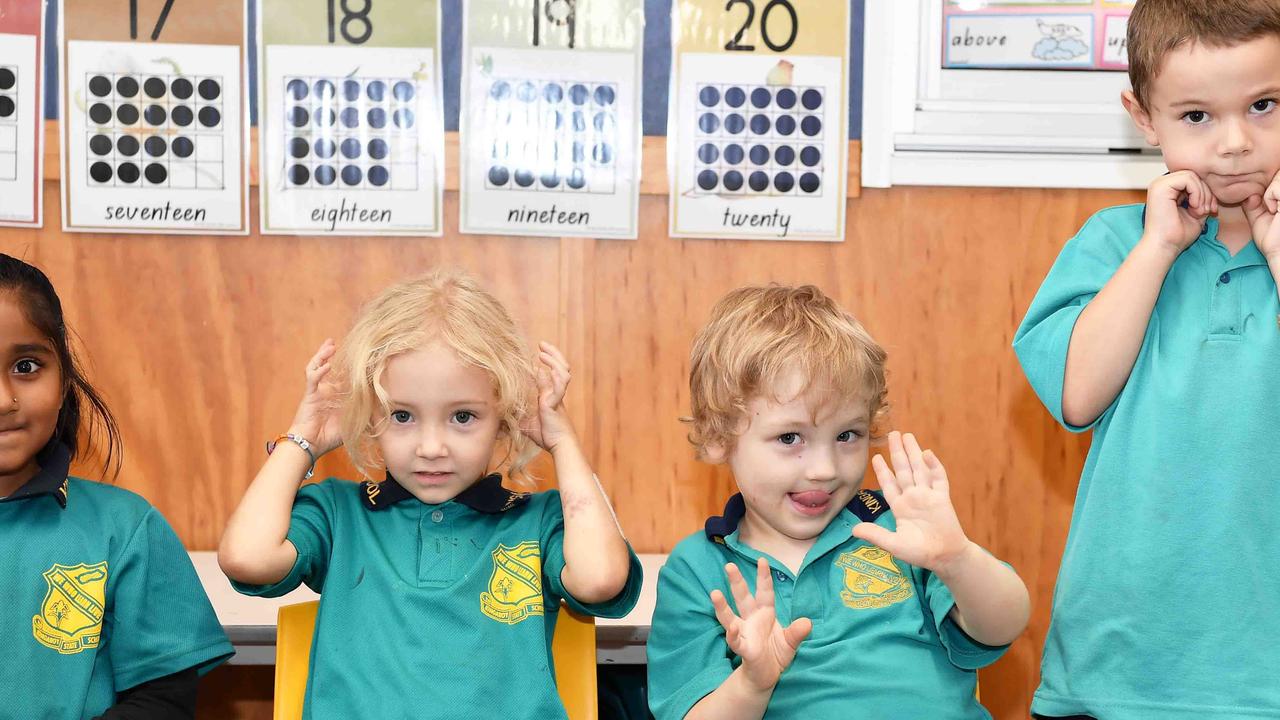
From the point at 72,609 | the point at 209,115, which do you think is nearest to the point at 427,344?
the point at 72,609

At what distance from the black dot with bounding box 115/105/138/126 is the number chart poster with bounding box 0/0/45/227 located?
127 mm

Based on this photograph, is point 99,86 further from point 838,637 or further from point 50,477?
point 838,637

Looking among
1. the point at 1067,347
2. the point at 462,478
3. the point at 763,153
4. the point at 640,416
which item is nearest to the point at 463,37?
the point at 763,153

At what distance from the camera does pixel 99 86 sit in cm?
193

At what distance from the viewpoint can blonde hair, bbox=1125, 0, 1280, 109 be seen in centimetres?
123

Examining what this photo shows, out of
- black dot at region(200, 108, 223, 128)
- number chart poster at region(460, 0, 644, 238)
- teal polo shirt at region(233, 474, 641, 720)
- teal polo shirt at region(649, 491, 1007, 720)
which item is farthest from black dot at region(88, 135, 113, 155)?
teal polo shirt at region(649, 491, 1007, 720)

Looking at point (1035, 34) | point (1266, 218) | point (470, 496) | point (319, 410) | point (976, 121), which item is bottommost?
point (470, 496)

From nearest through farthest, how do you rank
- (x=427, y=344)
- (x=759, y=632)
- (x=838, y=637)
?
(x=759, y=632), (x=838, y=637), (x=427, y=344)

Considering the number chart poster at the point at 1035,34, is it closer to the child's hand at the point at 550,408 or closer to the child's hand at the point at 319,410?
the child's hand at the point at 550,408

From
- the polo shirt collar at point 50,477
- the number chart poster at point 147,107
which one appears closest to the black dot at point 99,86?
the number chart poster at point 147,107

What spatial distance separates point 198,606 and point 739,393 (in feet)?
2.47

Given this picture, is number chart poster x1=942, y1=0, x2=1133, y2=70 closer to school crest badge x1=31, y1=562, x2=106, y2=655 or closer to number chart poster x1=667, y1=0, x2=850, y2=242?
number chart poster x1=667, y1=0, x2=850, y2=242

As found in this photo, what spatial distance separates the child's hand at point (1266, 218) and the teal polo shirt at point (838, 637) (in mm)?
516

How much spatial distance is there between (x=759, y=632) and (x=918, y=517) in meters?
0.21
